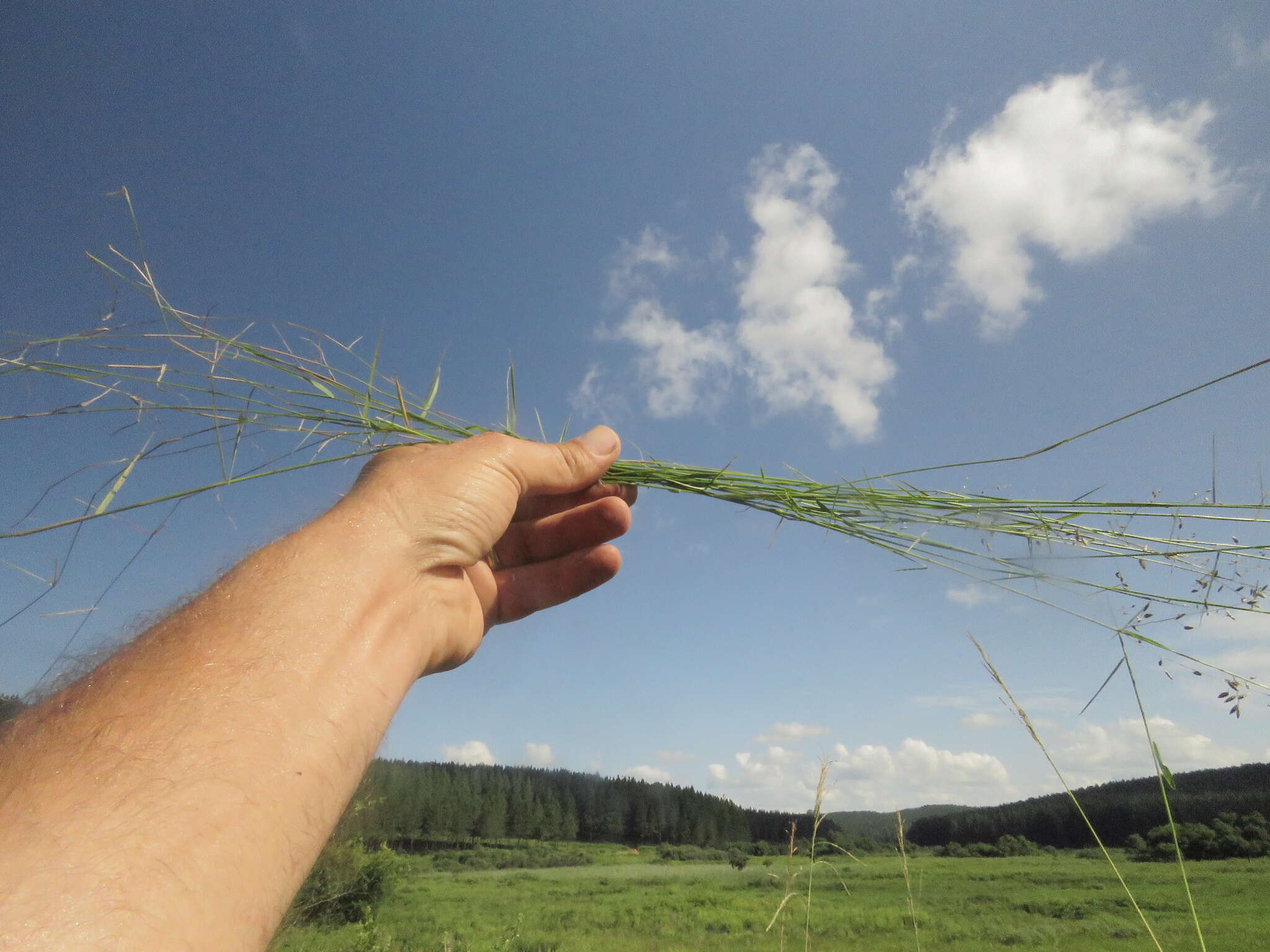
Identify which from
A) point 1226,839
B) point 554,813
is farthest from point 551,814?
point 1226,839

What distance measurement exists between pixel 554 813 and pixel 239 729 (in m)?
47.1

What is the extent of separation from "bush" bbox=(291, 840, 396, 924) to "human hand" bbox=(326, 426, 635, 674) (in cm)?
2099

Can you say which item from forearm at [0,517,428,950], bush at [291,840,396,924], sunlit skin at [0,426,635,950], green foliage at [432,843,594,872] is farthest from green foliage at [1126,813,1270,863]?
green foliage at [432,843,594,872]

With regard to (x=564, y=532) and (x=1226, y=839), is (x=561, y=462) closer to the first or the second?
(x=564, y=532)

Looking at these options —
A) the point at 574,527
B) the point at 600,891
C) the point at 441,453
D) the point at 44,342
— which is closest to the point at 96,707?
the point at 441,453

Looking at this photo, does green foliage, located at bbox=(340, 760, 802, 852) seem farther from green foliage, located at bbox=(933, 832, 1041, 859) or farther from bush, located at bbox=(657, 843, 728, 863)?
Result: green foliage, located at bbox=(933, 832, 1041, 859)

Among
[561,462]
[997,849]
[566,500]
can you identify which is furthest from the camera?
[997,849]

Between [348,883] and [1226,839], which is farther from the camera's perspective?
[348,883]

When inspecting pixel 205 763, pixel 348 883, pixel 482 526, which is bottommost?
pixel 348 883

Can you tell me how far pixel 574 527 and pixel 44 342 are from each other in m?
1.54

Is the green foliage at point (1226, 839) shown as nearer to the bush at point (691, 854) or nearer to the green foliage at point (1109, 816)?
the green foliage at point (1109, 816)

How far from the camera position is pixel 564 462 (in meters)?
1.97

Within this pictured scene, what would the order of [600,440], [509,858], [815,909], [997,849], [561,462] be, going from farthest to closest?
[509,858] → [997,849] → [815,909] → [600,440] → [561,462]

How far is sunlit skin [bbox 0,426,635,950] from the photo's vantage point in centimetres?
75
